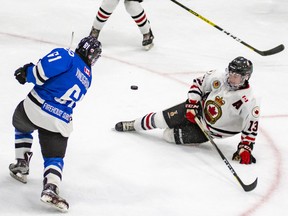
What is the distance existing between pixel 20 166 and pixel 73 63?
0.52m

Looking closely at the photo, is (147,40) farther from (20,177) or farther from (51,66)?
(51,66)

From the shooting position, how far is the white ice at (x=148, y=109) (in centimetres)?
283

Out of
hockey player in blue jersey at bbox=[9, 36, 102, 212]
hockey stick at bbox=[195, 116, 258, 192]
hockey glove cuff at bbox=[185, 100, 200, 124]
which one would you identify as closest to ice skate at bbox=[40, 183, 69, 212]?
hockey player in blue jersey at bbox=[9, 36, 102, 212]

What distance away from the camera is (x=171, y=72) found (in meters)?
4.72

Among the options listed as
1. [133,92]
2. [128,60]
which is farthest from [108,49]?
[133,92]

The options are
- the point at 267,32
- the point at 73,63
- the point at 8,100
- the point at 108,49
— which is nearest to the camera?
the point at 73,63

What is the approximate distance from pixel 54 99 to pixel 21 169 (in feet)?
1.21

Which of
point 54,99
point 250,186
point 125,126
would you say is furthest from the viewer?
point 125,126

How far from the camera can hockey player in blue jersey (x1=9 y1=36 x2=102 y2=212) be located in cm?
254

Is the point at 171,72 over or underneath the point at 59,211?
over

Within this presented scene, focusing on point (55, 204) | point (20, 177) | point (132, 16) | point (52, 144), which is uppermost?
point (132, 16)

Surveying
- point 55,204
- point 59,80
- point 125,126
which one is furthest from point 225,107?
point 55,204

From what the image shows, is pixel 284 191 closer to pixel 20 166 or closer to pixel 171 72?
pixel 20 166

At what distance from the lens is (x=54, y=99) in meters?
2.62
